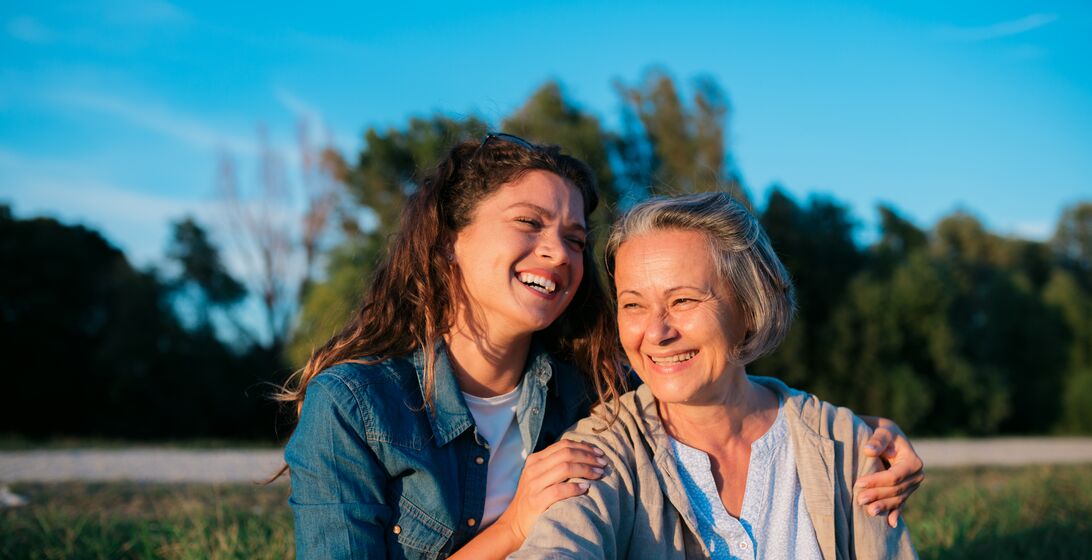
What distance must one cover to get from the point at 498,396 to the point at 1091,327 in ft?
78.0

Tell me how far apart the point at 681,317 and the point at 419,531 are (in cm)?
110

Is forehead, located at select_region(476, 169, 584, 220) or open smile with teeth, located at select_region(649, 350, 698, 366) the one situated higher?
forehead, located at select_region(476, 169, 584, 220)

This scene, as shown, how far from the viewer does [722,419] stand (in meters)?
2.54

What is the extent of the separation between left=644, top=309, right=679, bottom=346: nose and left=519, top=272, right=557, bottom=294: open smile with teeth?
49 centimetres

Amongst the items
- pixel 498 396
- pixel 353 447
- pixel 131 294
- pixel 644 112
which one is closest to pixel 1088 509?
pixel 498 396

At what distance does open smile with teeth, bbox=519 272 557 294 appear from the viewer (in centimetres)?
276

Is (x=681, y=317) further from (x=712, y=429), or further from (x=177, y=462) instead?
(x=177, y=462)

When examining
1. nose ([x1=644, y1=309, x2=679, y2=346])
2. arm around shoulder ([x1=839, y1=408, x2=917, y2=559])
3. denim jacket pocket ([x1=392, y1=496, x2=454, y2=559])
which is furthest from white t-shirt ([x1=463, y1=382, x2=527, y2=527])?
arm around shoulder ([x1=839, y1=408, x2=917, y2=559])

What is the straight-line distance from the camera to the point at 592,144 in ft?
56.0

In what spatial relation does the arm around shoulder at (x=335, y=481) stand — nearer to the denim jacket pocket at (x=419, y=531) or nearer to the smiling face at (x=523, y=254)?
the denim jacket pocket at (x=419, y=531)

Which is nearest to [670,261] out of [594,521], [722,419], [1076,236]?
[722,419]

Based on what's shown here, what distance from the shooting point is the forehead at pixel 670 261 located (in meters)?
2.38

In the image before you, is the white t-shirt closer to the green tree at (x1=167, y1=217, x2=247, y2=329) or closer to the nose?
the nose

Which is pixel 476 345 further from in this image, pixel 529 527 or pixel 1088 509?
pixel 1088 509
